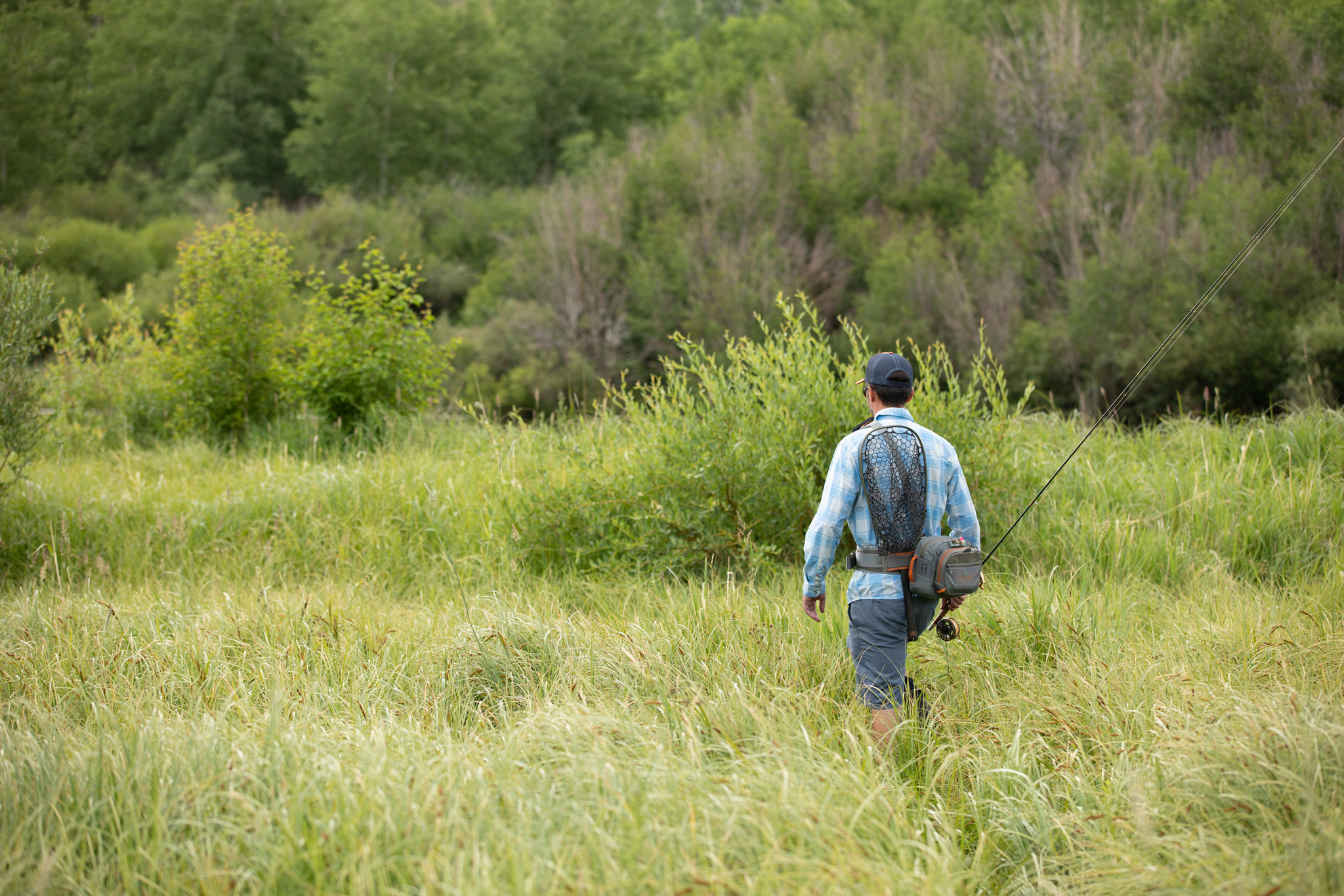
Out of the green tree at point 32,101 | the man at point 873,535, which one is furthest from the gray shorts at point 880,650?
the green tree at point 32,101

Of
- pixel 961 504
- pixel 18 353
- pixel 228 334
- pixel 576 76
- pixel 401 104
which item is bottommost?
pixel 228 334

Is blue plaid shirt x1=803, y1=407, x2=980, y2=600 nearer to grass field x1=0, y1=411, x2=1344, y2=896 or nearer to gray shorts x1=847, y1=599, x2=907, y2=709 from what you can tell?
gray shorts x1=847, y1=599, x2=907, y2=709

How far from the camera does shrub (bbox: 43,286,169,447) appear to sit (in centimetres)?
1091

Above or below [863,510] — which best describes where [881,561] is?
below

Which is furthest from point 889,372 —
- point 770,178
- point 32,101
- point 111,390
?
point 32,101

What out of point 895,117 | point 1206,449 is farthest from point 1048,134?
point 1206,449

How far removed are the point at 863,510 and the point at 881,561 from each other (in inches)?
9.3

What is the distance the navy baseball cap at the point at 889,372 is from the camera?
399 cm

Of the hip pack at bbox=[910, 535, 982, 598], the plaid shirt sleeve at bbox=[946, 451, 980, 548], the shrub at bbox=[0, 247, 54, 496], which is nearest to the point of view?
the hip pack at bbox=[910, 535, 982, 598]

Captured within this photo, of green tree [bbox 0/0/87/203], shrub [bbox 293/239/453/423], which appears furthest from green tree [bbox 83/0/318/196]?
shrub [bbox 293/239/453/423]

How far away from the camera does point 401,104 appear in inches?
1770

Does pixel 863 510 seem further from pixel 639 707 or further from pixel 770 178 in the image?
pixel 770 178

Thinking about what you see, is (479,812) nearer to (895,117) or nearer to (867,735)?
(867,735)

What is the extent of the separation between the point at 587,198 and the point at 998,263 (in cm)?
1257
